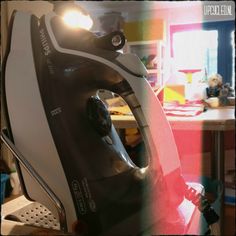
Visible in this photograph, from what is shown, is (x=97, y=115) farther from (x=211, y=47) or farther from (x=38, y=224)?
(x=211, y=47)

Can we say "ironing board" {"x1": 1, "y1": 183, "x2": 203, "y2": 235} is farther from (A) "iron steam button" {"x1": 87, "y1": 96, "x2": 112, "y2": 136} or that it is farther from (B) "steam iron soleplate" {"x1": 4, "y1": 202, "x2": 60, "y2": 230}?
(A) "iron steam button" {"x1": 87, "y1": 96, "x2": 112, "y2": 136}

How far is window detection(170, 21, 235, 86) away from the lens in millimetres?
3236

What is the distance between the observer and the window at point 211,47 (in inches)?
127

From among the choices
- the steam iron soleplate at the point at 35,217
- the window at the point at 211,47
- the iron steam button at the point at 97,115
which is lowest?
the steam iron soleplate at the point at 35,217

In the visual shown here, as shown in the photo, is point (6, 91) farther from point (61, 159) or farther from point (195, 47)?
point (195, 47)

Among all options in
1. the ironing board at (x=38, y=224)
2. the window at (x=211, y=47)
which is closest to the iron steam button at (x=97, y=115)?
the ironing board at (x=38, y=224)

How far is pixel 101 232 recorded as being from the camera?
1.43 feet

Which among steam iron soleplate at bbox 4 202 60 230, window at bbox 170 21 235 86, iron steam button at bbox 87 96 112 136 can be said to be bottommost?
steam iron soleplate at bbox 4 202 60 230

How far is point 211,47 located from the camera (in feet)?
10.8

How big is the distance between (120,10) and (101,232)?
3388 millimetres

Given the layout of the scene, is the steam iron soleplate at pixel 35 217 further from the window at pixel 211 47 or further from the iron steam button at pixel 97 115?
the window at pixel 211 47

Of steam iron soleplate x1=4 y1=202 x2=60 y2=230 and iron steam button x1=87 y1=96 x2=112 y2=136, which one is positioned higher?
iron steam button x1=87 y1=96 x2=112 y2=136

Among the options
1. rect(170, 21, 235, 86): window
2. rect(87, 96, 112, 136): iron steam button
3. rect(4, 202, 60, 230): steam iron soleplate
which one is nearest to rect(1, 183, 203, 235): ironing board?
rect(4, 202, 60, 230): steam iron soleplate

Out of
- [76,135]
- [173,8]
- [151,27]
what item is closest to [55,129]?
[76,135]
